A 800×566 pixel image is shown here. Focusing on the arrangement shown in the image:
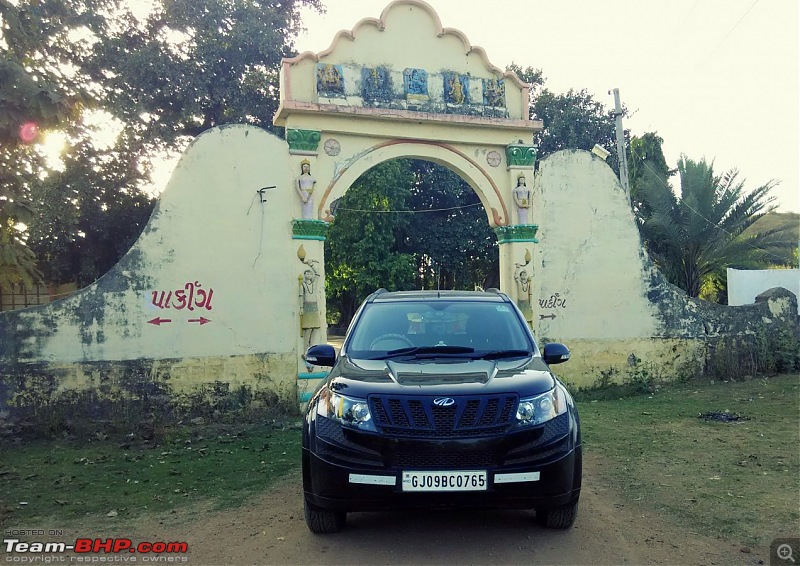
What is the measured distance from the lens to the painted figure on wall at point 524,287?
10.5m

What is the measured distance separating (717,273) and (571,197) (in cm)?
655

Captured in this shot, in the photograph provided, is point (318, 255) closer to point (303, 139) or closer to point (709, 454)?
point (303, 139)

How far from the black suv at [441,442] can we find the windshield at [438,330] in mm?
358

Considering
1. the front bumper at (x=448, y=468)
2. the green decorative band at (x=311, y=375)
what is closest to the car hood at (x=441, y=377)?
the front bumper at (x=448, y=468)

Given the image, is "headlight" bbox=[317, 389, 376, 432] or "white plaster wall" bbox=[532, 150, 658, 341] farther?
"white plaster wall" bbox=[532, 150, 658, 341]

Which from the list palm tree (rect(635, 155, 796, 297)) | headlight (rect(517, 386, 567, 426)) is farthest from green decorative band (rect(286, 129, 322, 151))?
palm tree (rect(635, 155, 796, 297))

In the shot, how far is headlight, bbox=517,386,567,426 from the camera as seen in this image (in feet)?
12.6

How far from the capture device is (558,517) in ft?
13.8

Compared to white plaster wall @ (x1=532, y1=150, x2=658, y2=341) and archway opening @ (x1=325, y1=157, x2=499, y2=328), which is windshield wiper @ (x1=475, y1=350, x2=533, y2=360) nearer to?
white plaster wall @ (x1=532, y1=150, x2=658, y2=341)

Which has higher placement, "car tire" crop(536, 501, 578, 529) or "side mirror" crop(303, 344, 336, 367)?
"side mirror" crop(303, 344, 336, 367)

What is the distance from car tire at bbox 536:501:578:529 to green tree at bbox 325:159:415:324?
17.8 m

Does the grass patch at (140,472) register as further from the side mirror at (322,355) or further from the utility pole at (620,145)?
the utility pole at (620,145)

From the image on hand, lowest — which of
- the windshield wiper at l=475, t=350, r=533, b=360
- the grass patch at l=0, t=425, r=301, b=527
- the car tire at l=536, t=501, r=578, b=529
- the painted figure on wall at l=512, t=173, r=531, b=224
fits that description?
the grass patch at l=0, t=425, r=301, b=527

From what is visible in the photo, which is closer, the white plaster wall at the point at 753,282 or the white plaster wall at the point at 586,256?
the white plaster wall at the point at 586,256
